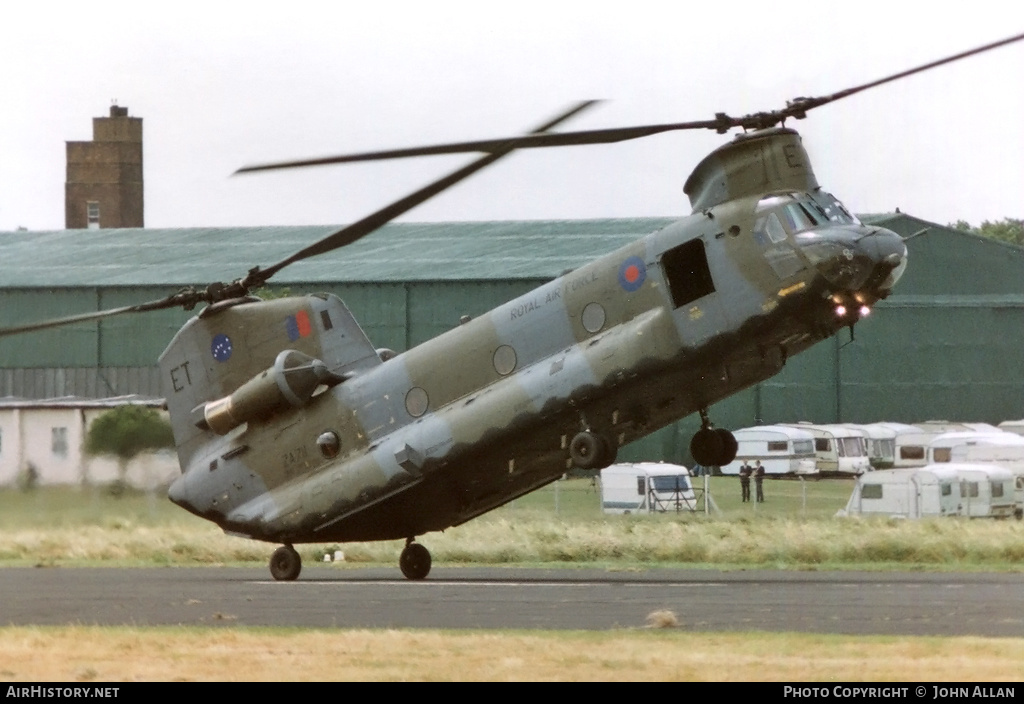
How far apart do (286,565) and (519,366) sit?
6.02 m

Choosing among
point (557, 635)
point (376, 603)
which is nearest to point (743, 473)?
point (376, 603)

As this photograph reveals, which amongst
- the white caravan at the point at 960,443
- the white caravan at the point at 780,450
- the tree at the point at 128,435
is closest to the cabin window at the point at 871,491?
the white caravan at the point at 960,443

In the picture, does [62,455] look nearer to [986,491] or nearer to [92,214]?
[986,491]

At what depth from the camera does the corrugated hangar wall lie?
78.2m

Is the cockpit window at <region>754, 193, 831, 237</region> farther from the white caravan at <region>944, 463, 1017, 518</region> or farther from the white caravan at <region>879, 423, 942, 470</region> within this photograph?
the white caravan at <region>879, 423, 942, 470</region>

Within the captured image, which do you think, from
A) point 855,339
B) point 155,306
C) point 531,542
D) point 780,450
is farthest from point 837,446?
point 155,306

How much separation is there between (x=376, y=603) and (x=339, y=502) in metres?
4.21

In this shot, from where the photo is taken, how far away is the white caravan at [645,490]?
→ 56469mm

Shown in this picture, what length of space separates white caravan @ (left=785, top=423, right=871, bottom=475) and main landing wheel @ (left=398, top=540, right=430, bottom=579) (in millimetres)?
45109

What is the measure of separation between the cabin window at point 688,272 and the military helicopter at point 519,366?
25 mm

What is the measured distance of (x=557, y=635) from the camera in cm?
2041

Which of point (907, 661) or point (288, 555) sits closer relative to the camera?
point (907, 661)

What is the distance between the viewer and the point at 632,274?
27.0m
